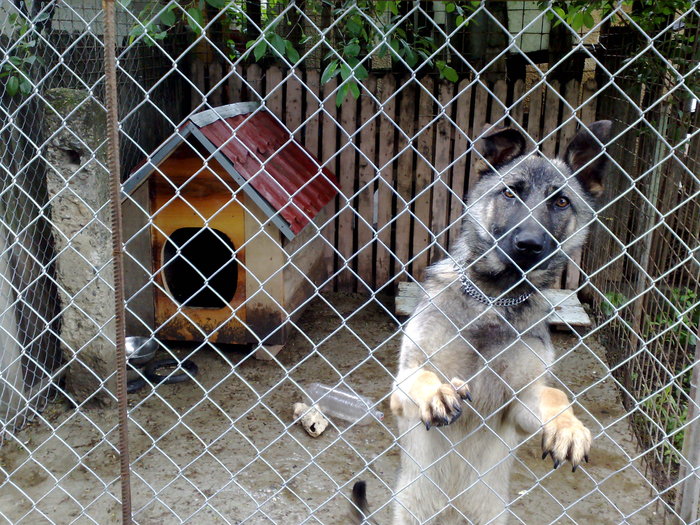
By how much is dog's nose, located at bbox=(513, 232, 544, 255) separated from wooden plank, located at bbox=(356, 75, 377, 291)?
349cm

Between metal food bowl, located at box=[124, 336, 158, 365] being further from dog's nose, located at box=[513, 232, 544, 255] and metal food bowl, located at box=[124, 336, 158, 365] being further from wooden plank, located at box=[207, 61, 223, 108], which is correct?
dog's nose, located at box=[513, 232, 544, 255]

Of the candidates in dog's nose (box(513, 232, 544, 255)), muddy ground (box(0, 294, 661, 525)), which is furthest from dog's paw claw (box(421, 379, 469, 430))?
muddy ground (box(0, 294, 661, 525))

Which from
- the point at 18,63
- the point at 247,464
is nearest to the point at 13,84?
the point at 18,63

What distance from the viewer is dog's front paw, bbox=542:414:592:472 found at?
89.0 inches

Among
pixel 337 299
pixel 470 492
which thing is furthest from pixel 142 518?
pixel 337 299

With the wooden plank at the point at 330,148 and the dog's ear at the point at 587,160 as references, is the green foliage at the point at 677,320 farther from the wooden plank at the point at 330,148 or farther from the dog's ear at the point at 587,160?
the wooden plank at the point at 330,148

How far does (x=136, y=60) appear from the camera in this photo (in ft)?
17.6

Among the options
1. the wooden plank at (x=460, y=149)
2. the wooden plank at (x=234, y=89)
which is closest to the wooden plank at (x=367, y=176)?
the wooden plank at (x=460, y=149)

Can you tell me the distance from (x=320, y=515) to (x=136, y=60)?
3.94 meters

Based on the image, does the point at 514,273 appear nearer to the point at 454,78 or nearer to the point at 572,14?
the point at 572,14

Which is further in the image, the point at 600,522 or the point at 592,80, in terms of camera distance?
the point at 592,80

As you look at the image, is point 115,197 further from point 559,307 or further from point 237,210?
point 559,307

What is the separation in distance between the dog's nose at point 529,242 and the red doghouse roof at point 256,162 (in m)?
1.83

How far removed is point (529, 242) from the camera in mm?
2615
